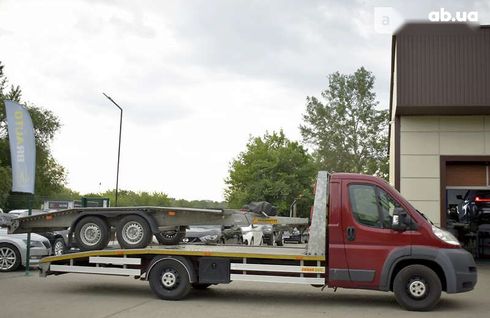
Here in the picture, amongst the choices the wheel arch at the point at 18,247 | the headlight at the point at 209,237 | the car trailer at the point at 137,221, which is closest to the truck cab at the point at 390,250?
the car trailer at the point at 137,221

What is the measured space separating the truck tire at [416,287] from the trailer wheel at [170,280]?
12.2 ft

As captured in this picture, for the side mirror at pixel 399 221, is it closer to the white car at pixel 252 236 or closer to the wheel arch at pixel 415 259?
the wheel arch at pixel 415 259

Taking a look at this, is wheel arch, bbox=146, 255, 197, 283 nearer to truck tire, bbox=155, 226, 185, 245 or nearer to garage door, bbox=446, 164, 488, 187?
truck tire, bbox=155, 226, 185, 245

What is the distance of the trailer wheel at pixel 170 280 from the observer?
10.8m

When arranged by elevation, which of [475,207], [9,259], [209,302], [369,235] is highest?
[475,207]

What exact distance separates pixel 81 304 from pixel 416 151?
12240 mm

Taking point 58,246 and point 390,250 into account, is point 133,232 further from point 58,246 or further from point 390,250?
point 58,246

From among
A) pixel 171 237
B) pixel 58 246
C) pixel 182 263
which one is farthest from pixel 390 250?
pixel 58 246

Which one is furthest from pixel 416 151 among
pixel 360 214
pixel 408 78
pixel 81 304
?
pixel 81 304

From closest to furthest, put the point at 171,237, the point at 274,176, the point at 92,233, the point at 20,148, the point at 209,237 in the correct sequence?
the point at 92,233 < the point at 171,237 < the point at 20,148 < the point at 209,237 < the point at 274,176

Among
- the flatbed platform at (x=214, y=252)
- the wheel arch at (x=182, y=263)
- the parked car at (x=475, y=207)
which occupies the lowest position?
the wheel arch at (x=182, y=263)

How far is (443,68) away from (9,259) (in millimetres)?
13167

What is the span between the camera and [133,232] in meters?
11.3

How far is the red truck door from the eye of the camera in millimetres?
9938
